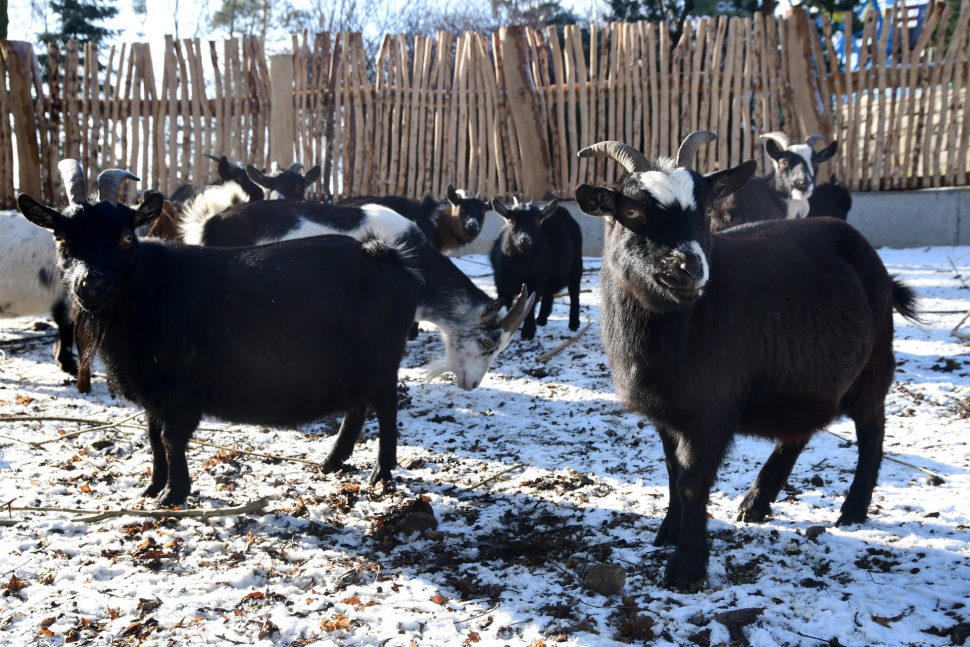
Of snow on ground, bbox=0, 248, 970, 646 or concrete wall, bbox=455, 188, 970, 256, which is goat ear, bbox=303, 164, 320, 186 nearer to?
concrete wall, bbox=455, 188, 970, 256

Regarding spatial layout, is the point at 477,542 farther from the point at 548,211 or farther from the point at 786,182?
the point at 786,182

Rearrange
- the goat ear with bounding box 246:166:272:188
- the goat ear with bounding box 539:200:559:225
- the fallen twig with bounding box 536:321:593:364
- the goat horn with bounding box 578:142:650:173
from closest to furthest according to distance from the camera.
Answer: the goat horn with bounding box 578:142:650:173 < the fallen twig with bounding box 536:321:593:364 < the goat ear with bounding box 539:200:559:225 < the goat ear with bounding box 246:166:272:188

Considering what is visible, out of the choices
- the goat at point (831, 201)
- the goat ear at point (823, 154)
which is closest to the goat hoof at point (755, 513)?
the goat ear at point (823, 154)

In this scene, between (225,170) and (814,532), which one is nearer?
(814,532)

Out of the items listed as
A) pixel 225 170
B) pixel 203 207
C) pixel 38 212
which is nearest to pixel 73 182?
pixel 38 212

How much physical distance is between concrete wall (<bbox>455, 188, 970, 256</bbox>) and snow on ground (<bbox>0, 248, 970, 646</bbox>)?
5532 mm

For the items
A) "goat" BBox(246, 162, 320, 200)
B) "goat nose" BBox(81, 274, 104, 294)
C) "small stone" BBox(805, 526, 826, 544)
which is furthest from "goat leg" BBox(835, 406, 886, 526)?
"goat" BBox(246, 162, 320, 200)

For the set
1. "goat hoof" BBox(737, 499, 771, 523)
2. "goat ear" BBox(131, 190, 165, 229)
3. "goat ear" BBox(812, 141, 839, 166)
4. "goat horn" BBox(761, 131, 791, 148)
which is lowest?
"goat hoof" BBox(737, 499, 771, 523)

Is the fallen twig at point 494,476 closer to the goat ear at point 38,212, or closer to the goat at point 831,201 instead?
the goat ear at point 38,212

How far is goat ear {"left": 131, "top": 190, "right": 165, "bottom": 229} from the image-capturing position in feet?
13.7

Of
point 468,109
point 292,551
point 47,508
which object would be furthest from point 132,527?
point 468,109

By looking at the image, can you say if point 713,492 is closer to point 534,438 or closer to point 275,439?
point 534,438

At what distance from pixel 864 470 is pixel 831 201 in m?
6.95

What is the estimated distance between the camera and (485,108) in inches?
456
